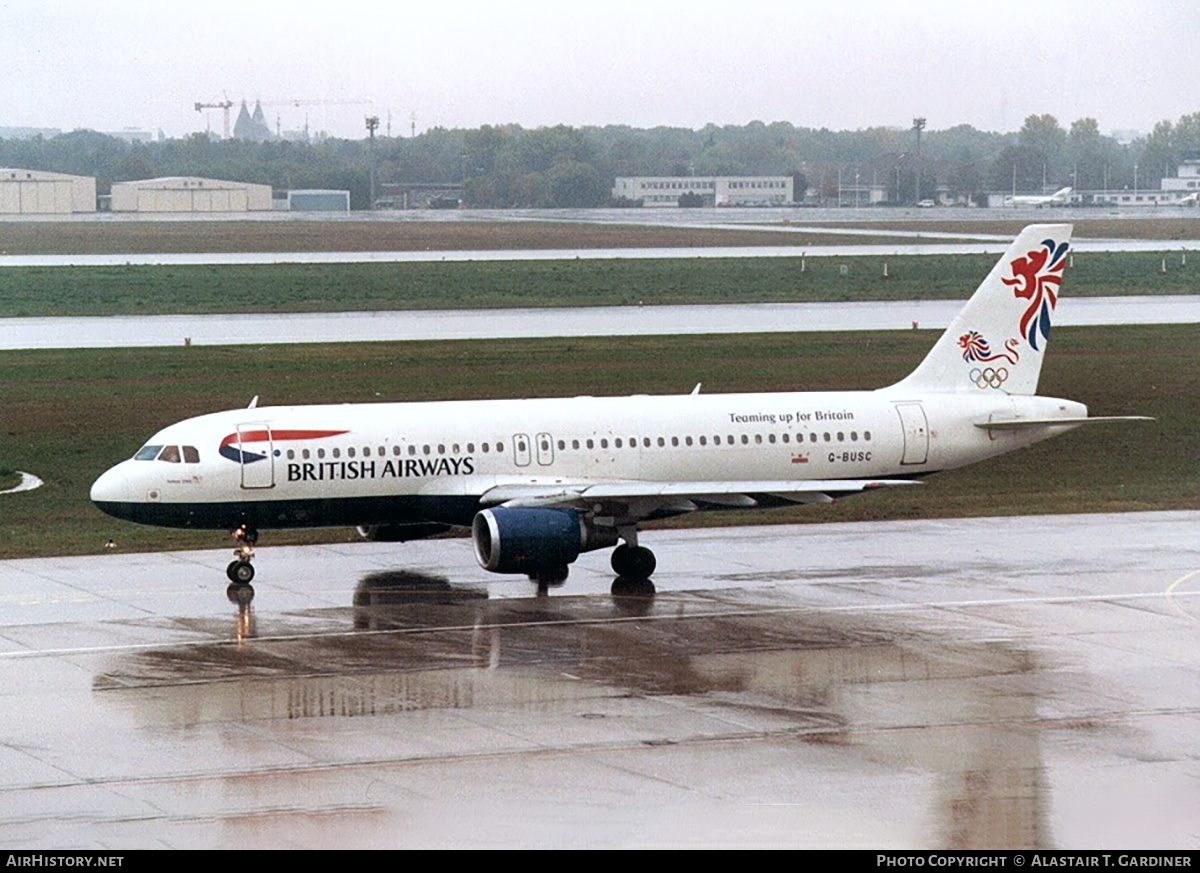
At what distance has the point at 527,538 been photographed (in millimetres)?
37375

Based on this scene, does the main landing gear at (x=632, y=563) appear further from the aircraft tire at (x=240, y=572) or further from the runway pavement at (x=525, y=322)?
the runway pavement at (x=525, y=322)

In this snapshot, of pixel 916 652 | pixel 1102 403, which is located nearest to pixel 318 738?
pixel 916 652

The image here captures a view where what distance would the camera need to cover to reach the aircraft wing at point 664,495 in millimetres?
38688

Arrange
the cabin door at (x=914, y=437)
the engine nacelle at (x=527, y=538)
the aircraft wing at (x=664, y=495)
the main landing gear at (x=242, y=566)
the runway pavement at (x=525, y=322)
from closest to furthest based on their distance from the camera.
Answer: the engine nacelle at (x=527, y=538)
the aircraft wing at (x=664, y=495)
the main landing gear at (x=242, y=566)
the cabin door at (x=914, y=437)
the runway pavement at (x=525, y=322)

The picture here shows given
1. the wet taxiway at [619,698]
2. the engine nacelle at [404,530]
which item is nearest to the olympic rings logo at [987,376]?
the wet taxiway at [619,698]

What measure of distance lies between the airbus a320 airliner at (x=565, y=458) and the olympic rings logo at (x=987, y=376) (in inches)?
1.3

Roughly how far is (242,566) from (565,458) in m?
7.04

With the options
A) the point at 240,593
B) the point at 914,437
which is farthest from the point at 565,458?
the point at 914,437

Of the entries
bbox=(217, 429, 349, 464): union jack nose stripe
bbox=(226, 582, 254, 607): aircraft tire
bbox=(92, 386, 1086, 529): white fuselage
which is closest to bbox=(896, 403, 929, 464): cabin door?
bbox=(92, 386, 1086, 529): white fuselage

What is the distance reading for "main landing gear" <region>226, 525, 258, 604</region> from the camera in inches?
1535

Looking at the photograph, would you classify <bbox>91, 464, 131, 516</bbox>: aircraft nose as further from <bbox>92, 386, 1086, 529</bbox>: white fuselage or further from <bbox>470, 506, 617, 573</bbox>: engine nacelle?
<bbox>470, 506, 617, 573</bbox>: engine nacelle

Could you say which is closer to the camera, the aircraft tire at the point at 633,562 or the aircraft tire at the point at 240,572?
the aircraft tire at the point at 240,572

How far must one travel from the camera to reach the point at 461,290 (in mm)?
117188

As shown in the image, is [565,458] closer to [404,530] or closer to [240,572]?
[404,530]
